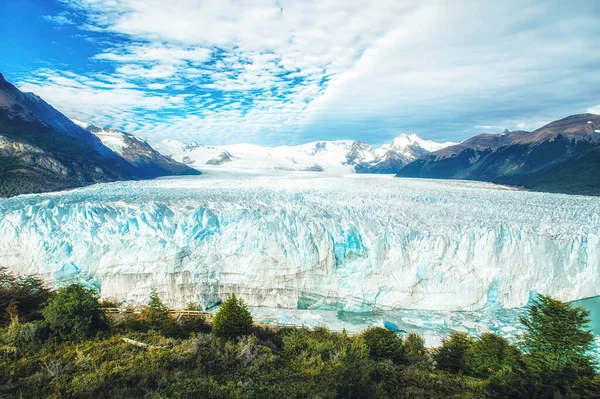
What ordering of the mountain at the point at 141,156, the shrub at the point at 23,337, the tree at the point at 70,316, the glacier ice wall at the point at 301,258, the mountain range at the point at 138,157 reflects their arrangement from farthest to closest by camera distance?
the mountain at the point at 141,156 < the mountain range at the point at 138,157 < the glacier ice wall at the point at 301,258 < the tree at the point at 70,316 < the shrub at the point at 23,337

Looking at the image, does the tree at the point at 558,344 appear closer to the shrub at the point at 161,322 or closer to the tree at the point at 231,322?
the tree at the point at 231,322

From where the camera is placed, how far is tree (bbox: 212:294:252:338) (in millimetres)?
9789

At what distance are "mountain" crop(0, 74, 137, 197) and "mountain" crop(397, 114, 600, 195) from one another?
89105 millimetres

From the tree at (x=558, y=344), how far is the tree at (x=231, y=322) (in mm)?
7343

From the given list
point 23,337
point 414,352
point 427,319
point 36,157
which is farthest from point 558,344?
point 36,157

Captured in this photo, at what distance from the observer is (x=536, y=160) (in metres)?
115

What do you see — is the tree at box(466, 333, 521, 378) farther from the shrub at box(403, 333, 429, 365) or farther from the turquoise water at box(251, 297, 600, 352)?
the turquoise water at box(251, 297, 600, 352)

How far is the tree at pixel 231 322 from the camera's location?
979 cm

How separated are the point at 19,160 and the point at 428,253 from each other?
2637 inches

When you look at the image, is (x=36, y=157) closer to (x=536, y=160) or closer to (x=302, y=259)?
(x=302, y=259)

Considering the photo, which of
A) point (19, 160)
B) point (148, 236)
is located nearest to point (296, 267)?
point (148, 236)

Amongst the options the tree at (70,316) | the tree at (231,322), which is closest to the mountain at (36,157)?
the tree at (70,316)

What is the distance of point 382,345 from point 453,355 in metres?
2.48

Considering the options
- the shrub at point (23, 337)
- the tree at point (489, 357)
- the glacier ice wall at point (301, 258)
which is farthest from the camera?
the glacier ice wall at point (301, 258)
